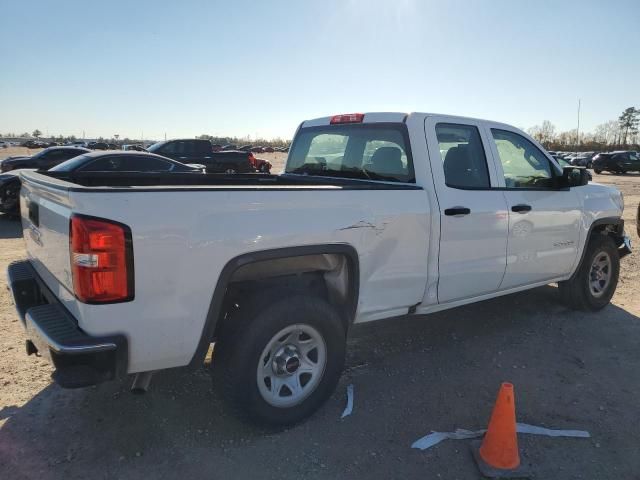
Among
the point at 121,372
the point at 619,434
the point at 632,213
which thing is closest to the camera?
the point at 121,372

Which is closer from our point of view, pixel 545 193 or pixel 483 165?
pixel 483 165

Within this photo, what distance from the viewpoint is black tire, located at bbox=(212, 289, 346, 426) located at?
9.25ft

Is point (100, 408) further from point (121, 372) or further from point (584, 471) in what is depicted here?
point (584, 471)

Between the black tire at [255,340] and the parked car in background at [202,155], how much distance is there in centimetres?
1420

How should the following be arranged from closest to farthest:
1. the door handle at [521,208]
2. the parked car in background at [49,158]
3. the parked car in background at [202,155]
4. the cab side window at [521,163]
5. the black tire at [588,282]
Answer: the door handle at [521,208] → the cab side window at [521,163] → the black tire at [588,282] → the parked car in background at [49,158] → the parked car in background at [202,155]

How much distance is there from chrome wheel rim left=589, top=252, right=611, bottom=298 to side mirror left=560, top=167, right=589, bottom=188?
1.14m

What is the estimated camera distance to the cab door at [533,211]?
428 centimetres

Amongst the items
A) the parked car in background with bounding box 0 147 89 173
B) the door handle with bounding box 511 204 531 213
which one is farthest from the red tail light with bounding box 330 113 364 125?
the parked car in background with bounding box 0 147 89 173

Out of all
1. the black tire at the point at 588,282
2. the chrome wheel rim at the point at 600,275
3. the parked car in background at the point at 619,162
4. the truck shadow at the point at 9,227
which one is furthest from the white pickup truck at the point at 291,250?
the parked car in background at the point at 619,162

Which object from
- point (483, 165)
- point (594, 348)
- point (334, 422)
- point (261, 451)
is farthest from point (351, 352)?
point (594, 348)

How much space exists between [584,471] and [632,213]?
1412 centimetres

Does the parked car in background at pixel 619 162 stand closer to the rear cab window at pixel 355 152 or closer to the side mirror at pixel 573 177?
the side mirror at pixel 573 177

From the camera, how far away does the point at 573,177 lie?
4613 mm

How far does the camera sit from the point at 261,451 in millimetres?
2936
